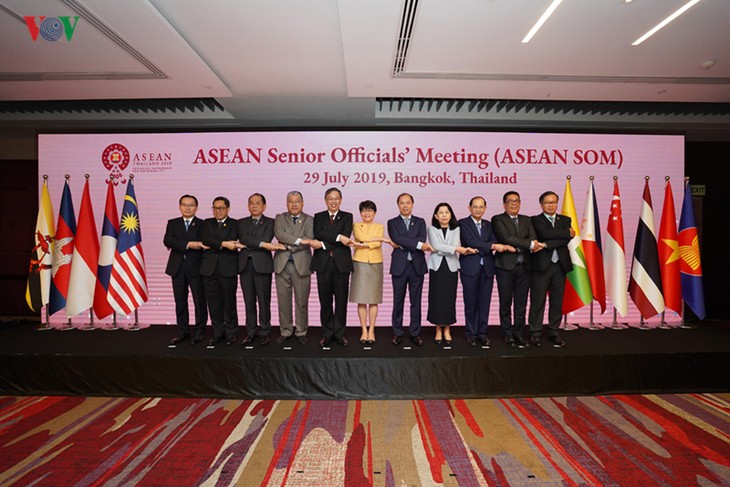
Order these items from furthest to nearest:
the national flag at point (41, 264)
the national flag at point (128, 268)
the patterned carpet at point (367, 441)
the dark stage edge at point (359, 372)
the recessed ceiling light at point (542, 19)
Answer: the national flag at point (41, 264) → the national flag at point (128, 268) → the dark stage edge at point (359, 372) → the recessed ceiling light at point (542, 19) → the patterned carpet at point (367, 441)

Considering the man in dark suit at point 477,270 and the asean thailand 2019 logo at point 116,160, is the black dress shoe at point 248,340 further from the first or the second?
the asean thailand 2019 logo at point 116,160

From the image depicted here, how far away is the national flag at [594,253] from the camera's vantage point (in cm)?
468

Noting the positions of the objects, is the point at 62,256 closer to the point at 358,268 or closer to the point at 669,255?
the point at 358,268

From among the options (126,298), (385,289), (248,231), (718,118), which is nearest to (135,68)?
(248,231)

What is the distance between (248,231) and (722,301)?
8277mm

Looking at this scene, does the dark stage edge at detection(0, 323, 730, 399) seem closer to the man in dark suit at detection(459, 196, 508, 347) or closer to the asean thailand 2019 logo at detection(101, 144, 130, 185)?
the man in dark suit at detection(459, 196, 508, 347)

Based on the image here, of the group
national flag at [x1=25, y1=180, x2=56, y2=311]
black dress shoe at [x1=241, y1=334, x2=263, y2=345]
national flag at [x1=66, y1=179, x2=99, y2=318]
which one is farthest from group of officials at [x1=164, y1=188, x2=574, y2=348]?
national flag at [x1=25, y1=180, x2=56, y2=311]

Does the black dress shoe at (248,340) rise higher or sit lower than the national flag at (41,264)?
lower

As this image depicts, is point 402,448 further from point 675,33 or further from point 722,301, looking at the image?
point 722,301

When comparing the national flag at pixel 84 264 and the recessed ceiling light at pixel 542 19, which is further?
the national flag at pixel 84 264

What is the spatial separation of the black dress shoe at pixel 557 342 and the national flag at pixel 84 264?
17.2 feet

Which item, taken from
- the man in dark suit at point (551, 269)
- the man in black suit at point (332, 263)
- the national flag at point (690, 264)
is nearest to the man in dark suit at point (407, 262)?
the man in black suit at point (332, 263)

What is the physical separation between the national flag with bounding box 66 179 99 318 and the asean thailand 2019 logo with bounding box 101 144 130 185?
0.47 metres

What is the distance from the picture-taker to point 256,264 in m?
4.12
